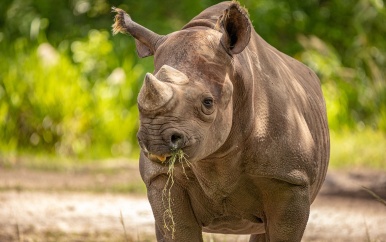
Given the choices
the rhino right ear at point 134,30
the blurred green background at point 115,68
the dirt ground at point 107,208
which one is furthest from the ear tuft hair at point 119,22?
the blurred green background at point 115,68

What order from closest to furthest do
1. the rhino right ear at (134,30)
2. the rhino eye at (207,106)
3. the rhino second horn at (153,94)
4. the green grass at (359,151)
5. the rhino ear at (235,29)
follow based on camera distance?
the rhino second horn at (153,94) < the rhino eye at (207,106) < the rhino ear at (235,29) < the rhino right ear at (134,30) < the green grass at (359,151)

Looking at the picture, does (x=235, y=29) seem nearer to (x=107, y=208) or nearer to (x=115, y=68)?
(x=107, y=208)

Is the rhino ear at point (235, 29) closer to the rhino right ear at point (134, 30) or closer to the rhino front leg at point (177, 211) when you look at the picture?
the rhino right ear at point (134, 30)

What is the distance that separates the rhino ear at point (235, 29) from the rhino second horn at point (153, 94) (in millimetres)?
596

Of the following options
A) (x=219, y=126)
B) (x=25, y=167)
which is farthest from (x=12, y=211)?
(x=219, y=126)

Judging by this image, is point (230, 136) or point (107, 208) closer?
point (230, 136)

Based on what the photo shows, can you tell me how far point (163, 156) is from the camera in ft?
13.9

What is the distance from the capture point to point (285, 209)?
5.11 metres

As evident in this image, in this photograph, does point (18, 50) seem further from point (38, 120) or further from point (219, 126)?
point (219, 126)

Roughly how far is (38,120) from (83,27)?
4.10 meters

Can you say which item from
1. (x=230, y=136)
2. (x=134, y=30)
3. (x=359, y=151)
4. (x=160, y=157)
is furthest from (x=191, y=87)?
(x=359, y=151)

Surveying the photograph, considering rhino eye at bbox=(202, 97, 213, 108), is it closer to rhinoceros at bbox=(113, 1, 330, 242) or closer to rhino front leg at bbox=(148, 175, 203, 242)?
rhinoceros at bbox=(113, 1, 330, 242)

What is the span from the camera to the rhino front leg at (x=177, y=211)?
17.2 feet

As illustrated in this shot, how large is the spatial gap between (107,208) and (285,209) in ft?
14.8
